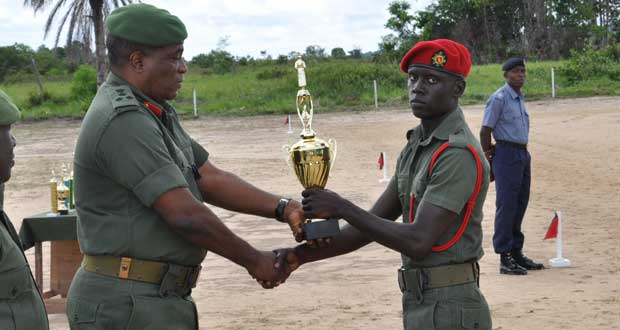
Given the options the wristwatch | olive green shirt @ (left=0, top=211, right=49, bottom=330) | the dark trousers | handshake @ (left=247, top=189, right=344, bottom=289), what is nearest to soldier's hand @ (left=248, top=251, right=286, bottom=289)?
handshake @ (left=247, top=189, right=344, bottom=289)

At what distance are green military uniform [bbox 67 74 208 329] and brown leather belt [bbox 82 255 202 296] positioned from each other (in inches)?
0.8

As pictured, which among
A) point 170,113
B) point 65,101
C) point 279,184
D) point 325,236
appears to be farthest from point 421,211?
point 65,101

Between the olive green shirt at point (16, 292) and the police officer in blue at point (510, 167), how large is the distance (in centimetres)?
634

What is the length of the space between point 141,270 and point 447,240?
Result: 1.28 metres

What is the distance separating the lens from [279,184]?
54.4ft

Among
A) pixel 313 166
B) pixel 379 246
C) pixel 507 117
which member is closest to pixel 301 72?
pixel 313 166

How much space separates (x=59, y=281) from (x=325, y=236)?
17.8 feet

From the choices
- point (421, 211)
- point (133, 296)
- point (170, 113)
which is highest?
point (170, 113)

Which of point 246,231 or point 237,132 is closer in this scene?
point 246,231

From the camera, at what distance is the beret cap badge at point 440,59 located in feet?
13.6

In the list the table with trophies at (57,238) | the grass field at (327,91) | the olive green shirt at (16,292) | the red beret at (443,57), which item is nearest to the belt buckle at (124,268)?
the olive green shirt at (16,292)

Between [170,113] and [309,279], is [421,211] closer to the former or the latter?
[170,113]

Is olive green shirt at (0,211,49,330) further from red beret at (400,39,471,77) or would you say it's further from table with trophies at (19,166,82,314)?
table with trophies at (19,166,82,314)

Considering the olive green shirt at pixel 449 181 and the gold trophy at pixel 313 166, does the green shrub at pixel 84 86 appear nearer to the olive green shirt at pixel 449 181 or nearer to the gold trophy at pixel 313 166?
the gold trophy at pixel 313 166
